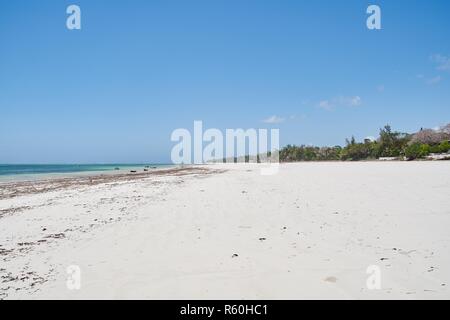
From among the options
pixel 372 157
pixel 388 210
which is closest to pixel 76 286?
pixel 388 210

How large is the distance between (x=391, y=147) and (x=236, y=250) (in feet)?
184

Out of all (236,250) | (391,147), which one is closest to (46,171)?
(236,250)

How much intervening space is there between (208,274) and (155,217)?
428 centimetres

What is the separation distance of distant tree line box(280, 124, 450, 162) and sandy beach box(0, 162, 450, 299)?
40.7 metres

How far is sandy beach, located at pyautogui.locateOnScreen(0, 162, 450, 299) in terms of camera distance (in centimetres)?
379

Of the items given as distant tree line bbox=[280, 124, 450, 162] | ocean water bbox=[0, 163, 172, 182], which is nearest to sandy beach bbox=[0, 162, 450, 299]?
ocean water bbox=[0, 163, 172, 182]

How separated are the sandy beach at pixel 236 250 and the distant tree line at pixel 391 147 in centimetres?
4069

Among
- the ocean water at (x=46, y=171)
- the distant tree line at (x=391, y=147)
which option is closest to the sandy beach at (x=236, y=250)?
the ocean water at (x=46, y=171)

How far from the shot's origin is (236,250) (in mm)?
5227

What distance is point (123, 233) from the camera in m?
6.60

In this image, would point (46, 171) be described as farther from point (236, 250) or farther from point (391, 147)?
point (391, 147)

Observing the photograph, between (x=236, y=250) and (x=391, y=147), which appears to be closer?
(x=236, y=250)
